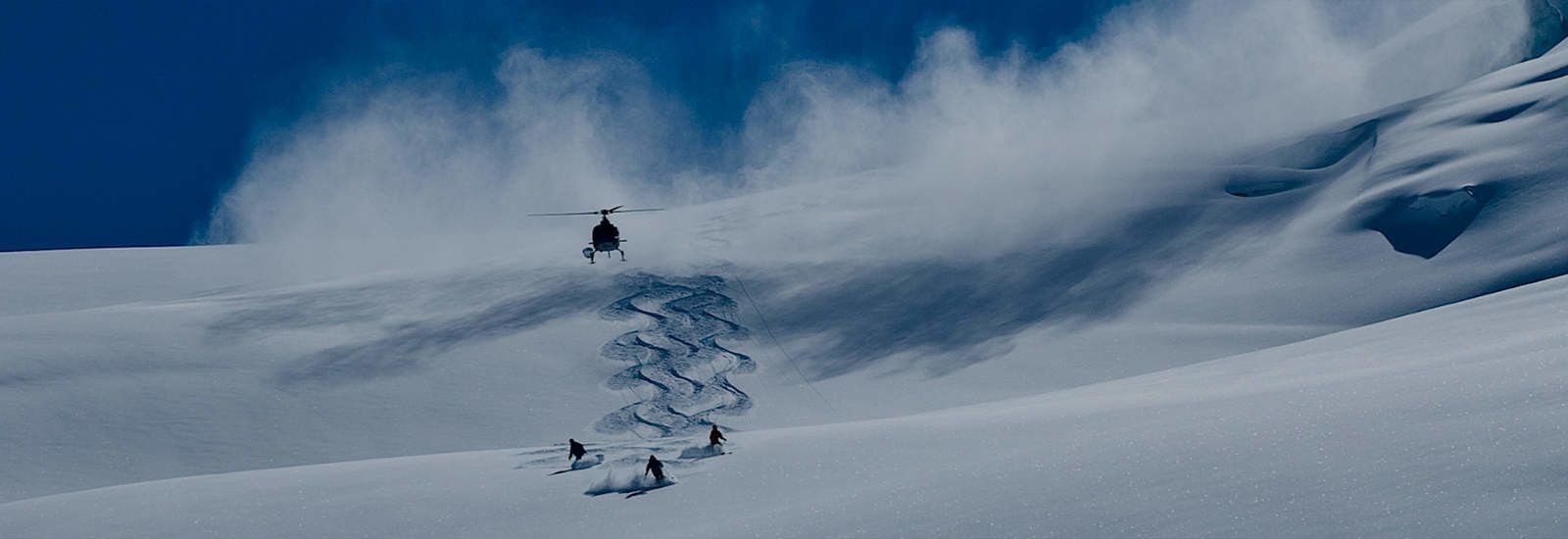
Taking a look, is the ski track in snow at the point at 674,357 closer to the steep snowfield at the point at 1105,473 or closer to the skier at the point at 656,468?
the steep snowfield at the point at 1105,473

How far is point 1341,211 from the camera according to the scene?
4562cm

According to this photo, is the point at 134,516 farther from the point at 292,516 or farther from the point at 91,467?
the point at 91,467

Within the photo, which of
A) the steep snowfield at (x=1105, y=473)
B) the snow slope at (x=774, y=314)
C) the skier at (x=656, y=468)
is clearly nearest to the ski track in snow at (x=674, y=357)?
the snow slope at (x=774, y=314)

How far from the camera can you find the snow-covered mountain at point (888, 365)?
15.7 metres

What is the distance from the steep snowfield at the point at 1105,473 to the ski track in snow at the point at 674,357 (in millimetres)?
8494

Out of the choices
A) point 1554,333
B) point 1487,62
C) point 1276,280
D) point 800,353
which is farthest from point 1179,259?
point 1487,62

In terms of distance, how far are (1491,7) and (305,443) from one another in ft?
209

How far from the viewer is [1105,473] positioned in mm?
16203

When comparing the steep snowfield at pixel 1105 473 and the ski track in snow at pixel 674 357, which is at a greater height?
the ski track in snow at pixel 674 357

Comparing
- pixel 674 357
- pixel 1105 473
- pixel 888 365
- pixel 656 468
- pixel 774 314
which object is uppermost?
pixel 774 314

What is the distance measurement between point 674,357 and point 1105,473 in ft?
83.5

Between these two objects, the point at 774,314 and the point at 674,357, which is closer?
the point at 674,357

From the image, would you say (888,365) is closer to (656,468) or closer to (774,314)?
(774,314)

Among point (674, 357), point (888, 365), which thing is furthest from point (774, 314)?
point (888, 365)
